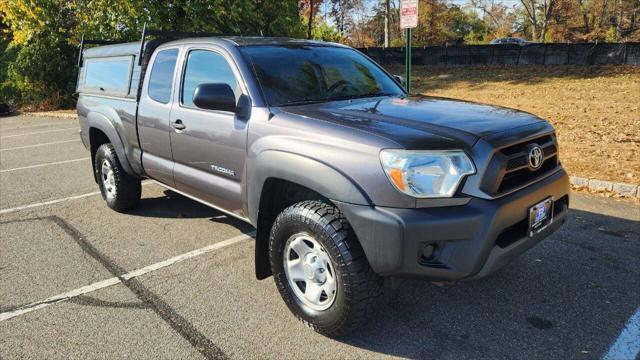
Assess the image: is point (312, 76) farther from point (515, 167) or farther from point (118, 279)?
point (118, 279)

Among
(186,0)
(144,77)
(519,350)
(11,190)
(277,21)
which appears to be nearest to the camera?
(519,350)

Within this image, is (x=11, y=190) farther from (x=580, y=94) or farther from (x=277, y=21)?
(x=580, y=94)

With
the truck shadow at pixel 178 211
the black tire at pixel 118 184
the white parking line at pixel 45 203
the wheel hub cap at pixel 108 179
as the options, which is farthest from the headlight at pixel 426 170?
the white parking line at pixel 45 203

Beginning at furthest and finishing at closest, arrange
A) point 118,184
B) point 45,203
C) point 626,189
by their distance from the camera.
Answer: point 45,203 → point 626,189 → point 118,184

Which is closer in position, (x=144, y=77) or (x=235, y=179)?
(x=235, y=179)

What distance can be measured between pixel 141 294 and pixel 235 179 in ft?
3.55

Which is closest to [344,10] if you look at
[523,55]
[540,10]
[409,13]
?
[540,10]

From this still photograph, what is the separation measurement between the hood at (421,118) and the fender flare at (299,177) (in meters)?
0.30

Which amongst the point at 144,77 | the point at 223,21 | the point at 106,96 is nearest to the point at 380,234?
the point at 144,77

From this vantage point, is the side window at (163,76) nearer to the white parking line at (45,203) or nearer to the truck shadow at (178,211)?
the truck shadow at (178,211)

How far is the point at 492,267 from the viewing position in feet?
8.20

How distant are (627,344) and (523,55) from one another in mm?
18485

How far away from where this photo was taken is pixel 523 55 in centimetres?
1903

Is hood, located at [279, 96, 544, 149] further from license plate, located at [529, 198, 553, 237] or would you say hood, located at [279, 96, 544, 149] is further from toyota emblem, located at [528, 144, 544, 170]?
license plate, located at [529, 198, 553, 237]
